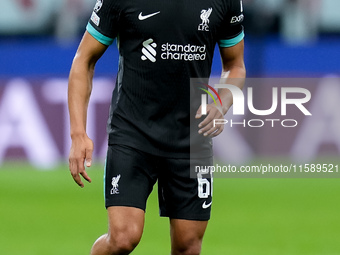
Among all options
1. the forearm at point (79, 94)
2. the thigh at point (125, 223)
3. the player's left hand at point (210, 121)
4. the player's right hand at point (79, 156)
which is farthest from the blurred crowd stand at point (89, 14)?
the player's right hand at point (79, 156)

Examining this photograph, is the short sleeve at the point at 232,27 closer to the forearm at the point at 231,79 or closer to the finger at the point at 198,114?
the forearm at the point at 231,79

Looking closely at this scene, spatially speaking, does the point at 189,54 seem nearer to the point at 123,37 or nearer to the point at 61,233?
the point at 123,37

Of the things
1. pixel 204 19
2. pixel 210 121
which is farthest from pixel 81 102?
pixel 204 19

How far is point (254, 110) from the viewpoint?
555 inches

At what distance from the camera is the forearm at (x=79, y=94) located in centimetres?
595

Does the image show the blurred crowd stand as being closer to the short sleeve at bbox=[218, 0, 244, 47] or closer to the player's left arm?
the player's left arm

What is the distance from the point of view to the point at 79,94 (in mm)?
6020

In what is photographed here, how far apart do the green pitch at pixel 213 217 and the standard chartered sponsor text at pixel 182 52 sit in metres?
3.10

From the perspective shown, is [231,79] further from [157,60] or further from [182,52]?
[157,60]

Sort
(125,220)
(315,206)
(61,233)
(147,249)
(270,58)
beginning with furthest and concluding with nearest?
(270,58), (315,206), (61,233), (147,249), (125,220)

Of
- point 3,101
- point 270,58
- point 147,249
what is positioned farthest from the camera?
point 270,58

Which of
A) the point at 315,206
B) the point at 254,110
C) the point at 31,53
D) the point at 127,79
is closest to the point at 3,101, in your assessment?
the point at 31,53

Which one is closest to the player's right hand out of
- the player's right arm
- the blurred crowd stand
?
the player's right arm

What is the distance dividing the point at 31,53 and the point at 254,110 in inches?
153
